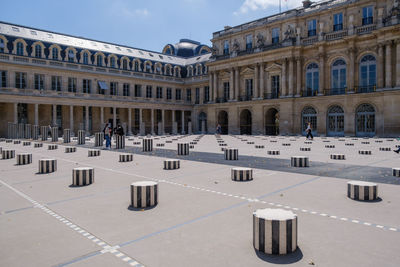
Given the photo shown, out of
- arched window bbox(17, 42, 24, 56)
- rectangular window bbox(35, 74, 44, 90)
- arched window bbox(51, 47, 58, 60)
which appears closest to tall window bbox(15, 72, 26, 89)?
rectangular window bbox(35, 74, 44, 90)

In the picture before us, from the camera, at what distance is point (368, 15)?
127 ft

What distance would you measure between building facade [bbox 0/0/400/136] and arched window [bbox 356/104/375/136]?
125mm

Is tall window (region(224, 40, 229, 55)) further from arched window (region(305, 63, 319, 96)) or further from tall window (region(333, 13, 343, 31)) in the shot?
tall window (region(333, 13, 343, 31))

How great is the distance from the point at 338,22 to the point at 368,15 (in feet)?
12.6

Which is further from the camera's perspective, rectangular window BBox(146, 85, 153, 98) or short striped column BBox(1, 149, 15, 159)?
rectangular window BBox(146, 85, 153, 98)

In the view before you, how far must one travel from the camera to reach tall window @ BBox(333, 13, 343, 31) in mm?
41125

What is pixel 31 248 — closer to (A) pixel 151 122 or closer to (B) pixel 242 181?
(B) pixel 242 181

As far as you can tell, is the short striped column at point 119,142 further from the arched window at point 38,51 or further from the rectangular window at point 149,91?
the rectangular window at point 149,91

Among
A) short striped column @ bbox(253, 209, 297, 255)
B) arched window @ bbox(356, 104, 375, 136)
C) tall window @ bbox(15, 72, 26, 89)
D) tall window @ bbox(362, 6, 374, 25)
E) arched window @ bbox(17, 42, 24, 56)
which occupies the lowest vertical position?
short striped column @ bbox(253, 209, 297, 255)

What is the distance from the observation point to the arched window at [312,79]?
142ft

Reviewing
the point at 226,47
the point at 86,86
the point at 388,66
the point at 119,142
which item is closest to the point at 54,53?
the point at 86,86

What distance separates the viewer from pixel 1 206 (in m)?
6.92

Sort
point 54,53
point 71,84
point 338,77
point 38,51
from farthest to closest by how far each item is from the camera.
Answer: point 71,84
point 54,53
point 38,51
point 338,77

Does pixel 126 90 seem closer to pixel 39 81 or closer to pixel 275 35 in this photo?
pixel 39 81
